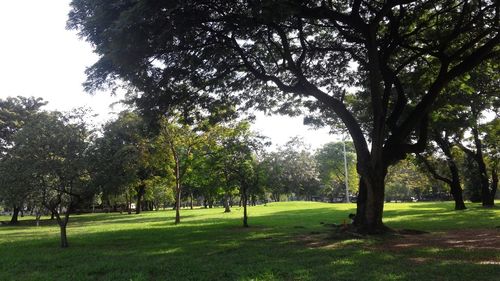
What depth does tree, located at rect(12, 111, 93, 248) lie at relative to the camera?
1688 cm

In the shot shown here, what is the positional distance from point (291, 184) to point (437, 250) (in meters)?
82.3

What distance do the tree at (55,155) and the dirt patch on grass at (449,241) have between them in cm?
1235

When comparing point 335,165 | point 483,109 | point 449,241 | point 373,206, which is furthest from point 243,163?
point 335,165

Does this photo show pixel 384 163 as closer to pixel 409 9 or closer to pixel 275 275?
pixel 409 9

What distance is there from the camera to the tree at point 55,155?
16875 mm

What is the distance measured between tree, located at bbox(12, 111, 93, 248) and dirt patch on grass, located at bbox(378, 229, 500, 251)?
12.3 m

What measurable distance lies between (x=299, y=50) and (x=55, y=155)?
1254 cm

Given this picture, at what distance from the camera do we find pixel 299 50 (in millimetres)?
21875

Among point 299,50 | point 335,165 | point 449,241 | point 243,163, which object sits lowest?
point 449,241

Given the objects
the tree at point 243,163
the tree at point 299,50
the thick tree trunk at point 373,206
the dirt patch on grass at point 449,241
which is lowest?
the dirt patch on grass at point 449,241

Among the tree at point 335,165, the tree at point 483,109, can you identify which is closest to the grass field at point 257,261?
the tree at point 483,109

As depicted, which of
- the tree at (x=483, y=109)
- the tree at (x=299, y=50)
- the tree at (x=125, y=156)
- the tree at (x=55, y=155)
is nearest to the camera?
the tree at (x=299, y=50)

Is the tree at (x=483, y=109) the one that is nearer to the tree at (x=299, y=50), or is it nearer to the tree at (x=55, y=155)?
the tree at (x=299, y=50)

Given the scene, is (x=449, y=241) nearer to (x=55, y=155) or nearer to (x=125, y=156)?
(x=55, y=155)
